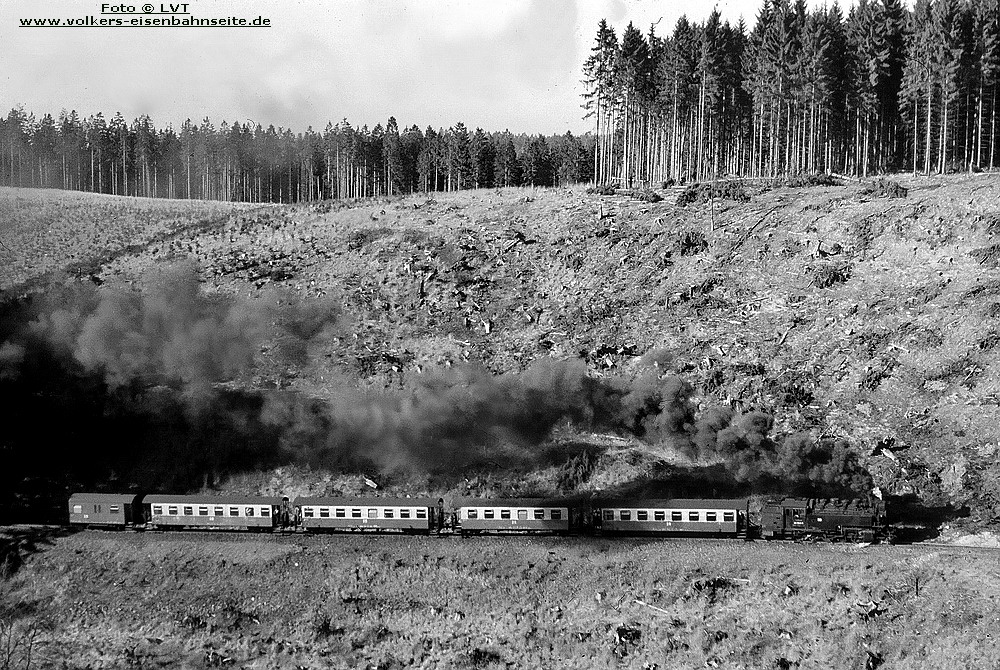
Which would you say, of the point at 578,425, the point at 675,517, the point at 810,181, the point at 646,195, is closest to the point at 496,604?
the point at 675,517

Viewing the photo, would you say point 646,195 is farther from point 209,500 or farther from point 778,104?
point 209,500

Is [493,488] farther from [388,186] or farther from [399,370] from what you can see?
[388,186]

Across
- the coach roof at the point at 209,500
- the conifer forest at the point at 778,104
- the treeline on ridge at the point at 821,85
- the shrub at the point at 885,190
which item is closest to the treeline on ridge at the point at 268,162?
the conifer forest at the point at 778,104

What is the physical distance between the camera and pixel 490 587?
32219mm

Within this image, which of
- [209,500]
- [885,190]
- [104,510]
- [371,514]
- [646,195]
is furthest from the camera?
[646,195]

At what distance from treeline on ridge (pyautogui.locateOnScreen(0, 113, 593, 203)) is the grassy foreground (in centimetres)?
7995

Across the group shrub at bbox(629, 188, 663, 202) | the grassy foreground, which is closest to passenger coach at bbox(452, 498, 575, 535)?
the grassy foreground

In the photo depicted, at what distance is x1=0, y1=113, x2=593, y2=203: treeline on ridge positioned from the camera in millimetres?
110188

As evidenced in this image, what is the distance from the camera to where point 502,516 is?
1425 inches

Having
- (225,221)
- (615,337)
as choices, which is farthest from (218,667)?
(225,221)

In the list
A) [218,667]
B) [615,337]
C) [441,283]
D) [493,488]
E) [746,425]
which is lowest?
[218,667]

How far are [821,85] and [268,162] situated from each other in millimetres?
82767

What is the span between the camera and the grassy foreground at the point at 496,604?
2797 centimetres

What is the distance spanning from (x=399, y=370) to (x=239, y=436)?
35.2 feet
